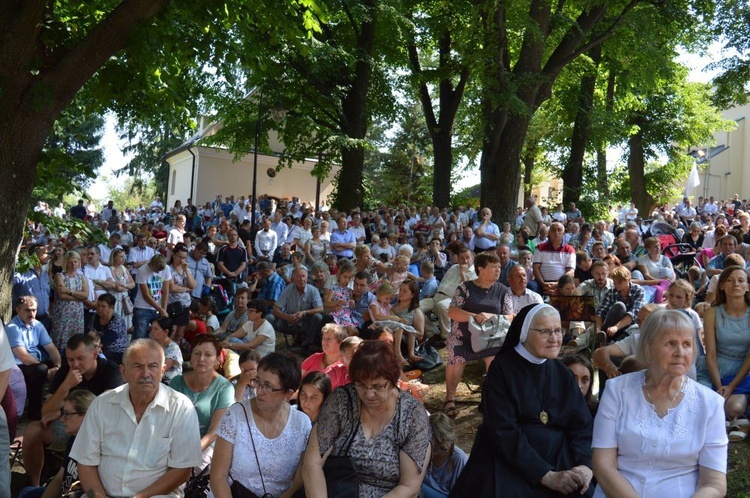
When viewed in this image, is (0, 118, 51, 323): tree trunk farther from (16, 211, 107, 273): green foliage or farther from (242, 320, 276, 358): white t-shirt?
(242, 320, 276, 358): white t-shirt

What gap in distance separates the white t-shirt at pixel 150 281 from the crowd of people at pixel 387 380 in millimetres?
35

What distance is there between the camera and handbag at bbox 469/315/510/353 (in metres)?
7.64

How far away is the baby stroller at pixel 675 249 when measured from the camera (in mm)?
12898

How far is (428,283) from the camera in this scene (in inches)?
468

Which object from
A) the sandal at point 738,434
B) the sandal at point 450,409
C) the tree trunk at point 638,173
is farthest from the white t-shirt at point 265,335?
the tree trunk at point 638,173

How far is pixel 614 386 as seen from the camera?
387 centimetres

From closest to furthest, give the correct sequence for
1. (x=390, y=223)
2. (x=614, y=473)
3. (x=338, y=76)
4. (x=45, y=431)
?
(x=614, y=473) < (x=45, y=431) < (x=390, y=223) < (x=338, y=76)

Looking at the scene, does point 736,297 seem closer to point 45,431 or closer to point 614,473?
point 614,473

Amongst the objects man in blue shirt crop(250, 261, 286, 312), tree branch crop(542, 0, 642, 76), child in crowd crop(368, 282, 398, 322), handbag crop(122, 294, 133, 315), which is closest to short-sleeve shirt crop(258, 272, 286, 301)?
man in blue shirt crop(250, 261, 286, 312)

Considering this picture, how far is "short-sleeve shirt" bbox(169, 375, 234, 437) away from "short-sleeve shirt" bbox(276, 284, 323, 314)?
5082 mm

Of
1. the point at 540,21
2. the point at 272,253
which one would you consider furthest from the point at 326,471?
the point at 540,21

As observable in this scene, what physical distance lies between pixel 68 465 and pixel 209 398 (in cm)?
112

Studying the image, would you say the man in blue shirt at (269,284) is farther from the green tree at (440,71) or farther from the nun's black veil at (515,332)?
the green tree at (440,71)

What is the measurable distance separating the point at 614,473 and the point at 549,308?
957 mm
